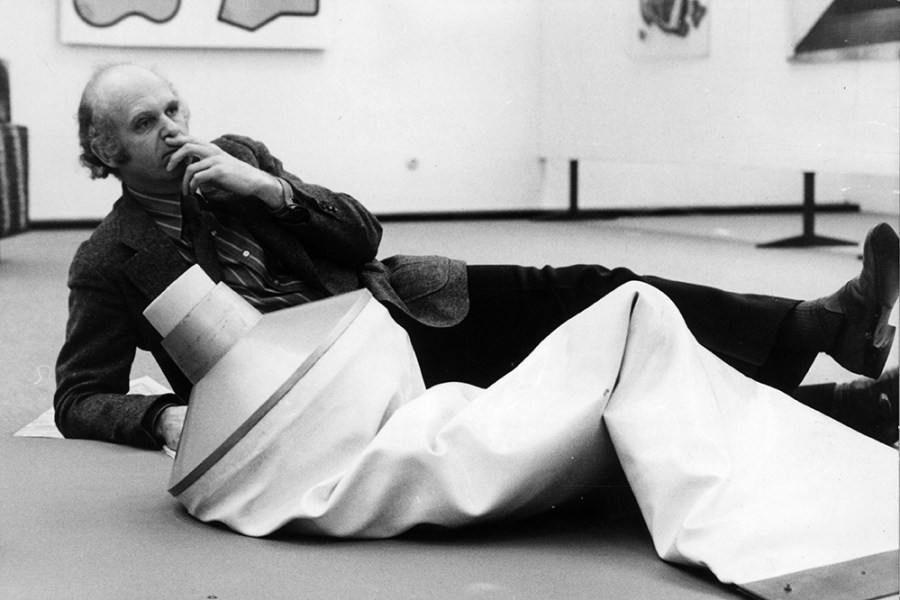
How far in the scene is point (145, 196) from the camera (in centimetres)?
171

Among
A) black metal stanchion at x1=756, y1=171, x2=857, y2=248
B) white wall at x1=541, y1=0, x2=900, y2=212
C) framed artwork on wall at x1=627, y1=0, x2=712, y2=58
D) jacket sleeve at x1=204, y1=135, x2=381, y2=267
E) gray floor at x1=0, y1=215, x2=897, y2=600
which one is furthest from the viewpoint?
framed artwork on wall at x1=627, y1=0, x2=712, y2=58

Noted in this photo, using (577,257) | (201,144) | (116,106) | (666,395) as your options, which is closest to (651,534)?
(666,395)

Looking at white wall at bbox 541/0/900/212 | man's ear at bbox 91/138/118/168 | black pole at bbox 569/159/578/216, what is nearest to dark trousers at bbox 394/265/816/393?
man's ear at bbox 91/138/118/168

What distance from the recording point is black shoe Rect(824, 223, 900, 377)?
5.26 feet

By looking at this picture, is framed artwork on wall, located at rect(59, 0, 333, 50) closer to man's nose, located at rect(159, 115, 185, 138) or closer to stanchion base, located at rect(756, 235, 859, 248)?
stanchion base, located at rect(756, 235, 859, 248)

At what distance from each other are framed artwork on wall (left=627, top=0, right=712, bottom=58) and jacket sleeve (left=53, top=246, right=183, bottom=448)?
3685 mm

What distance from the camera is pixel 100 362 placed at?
5.41 ft

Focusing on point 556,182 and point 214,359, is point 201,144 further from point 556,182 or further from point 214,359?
point 556,182

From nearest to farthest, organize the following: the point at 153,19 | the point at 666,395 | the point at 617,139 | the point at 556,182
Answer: the point at 666,395, the point at 153,19, the point at 617,139, the point at 556,182

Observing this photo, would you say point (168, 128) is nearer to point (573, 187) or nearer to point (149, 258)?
point (149, 258)

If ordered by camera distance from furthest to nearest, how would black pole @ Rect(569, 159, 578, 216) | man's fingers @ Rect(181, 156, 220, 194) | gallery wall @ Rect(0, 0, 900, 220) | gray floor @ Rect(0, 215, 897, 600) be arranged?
black pole @ Rect(569, 159, 578, 216)
gallery wall @ Rect(0, 0, 900, 220)
man's fingers @ Rect(181, 156, 220, 194)
gray floor @ Rect(0, 215, 897, 600)

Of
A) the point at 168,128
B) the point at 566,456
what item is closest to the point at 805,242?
the point at 168,128

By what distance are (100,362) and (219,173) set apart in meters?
0.32

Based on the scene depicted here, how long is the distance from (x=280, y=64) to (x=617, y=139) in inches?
61.9
